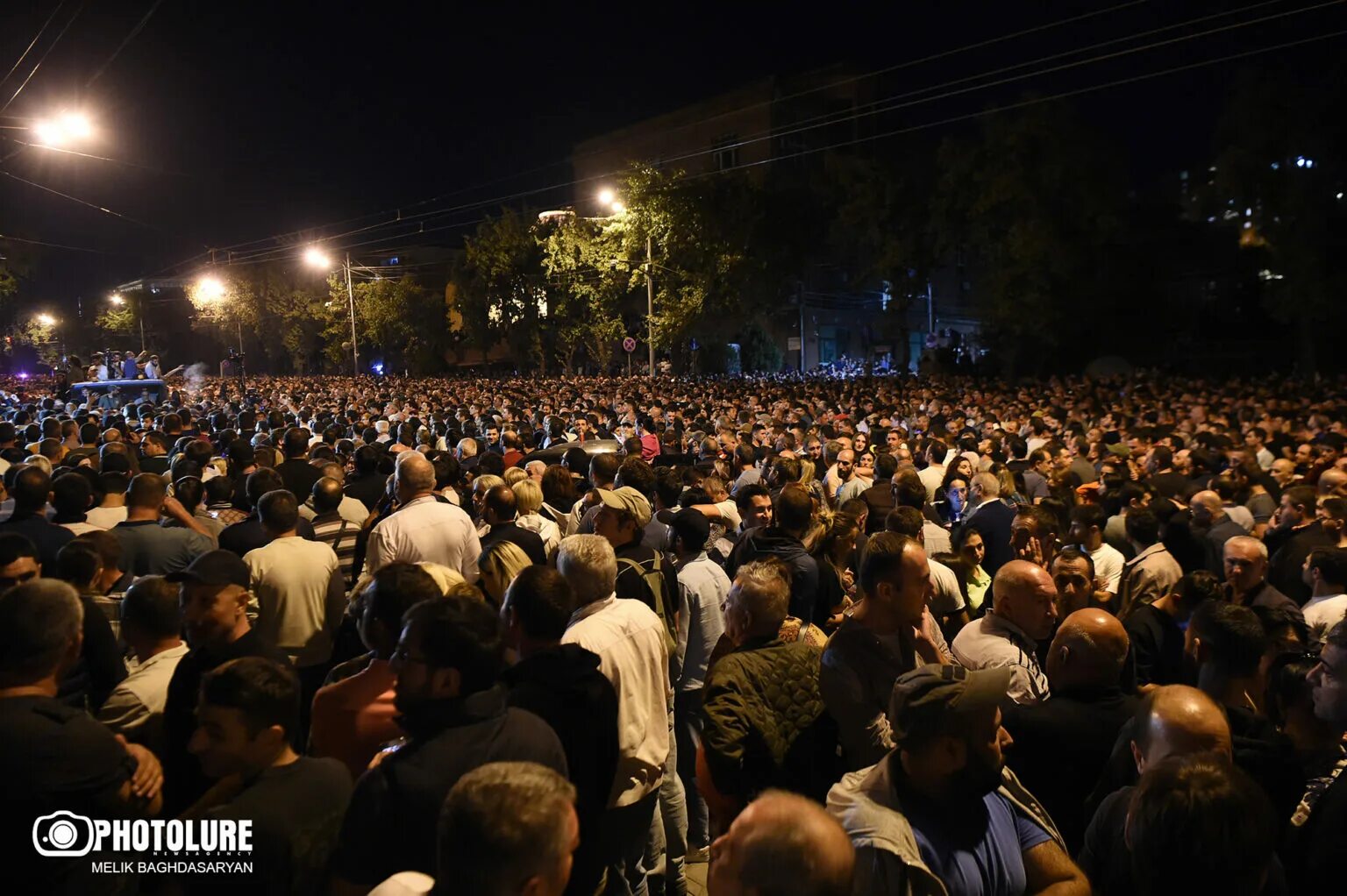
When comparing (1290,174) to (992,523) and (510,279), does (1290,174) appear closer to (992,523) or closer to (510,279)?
(992,523)

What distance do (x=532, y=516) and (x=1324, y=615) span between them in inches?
187

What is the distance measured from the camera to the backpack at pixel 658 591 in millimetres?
4559

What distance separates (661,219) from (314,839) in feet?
111

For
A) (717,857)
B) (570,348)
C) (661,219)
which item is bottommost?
(717,857)

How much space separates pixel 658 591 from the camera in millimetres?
4625

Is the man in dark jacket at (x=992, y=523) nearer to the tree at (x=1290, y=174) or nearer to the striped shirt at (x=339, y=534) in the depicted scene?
the striped shirt at (x=339, y=534)

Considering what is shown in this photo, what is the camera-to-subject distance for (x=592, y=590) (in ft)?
12.0

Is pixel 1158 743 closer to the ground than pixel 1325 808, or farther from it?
farther from it

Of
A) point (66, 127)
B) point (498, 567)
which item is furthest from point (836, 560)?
point (66, 127)

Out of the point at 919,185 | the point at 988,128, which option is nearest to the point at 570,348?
the point at 919,185

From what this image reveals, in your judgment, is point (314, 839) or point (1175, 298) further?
point (1175, 298)

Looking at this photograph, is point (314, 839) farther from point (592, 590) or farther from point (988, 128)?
point (988, 128)

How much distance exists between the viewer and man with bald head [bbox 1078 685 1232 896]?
2.44 metres

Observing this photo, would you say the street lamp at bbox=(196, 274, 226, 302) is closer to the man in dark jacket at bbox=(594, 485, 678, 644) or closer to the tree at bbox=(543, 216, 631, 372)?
the tree at bbox=(543, 216, 631, 372)
